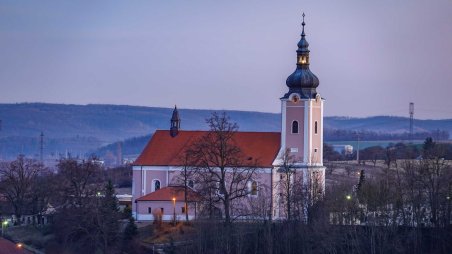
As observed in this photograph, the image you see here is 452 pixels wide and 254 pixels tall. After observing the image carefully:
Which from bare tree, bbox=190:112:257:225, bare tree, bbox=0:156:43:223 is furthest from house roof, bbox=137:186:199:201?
bare tree, bbox=0:156:43:223

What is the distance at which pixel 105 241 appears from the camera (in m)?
59.0

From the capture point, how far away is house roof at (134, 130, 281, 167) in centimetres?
6625

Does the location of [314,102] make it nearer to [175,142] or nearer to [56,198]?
[175,142]

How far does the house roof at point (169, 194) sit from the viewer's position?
64.2 m

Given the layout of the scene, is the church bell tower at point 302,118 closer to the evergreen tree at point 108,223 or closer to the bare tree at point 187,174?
the bare tree at point 187,174

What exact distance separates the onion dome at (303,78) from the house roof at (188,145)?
128 inches

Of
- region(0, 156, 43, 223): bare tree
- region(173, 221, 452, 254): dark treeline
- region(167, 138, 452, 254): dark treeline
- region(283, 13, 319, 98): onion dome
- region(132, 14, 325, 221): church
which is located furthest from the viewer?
region(0, 156, 43, 223): bare tree

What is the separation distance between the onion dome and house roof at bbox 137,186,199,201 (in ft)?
25.5

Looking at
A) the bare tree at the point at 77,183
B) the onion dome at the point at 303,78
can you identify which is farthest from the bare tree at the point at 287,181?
the bare tree at the point at 77,183

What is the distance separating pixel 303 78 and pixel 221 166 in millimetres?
7060

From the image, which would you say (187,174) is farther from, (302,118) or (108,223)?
(302,118)

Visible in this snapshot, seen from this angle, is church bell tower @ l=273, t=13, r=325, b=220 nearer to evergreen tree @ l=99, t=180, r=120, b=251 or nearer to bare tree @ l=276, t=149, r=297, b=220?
bare tree @ l=276, t=149, r=297, b=220

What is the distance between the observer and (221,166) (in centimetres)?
6272

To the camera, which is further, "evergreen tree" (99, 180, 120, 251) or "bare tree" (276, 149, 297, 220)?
"bare tree" (276, 149, 297, 220)
